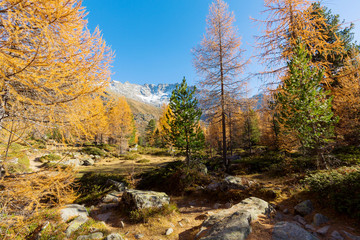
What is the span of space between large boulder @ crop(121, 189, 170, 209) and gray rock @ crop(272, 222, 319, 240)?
3.92 metres

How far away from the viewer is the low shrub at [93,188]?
7.65m

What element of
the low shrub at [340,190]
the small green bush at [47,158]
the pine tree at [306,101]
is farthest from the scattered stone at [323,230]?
the small green bush at [47,158]

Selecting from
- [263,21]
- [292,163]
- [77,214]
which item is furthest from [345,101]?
[77,214]

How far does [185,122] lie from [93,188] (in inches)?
271

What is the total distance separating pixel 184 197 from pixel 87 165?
1857cm

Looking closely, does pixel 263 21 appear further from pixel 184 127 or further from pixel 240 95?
pixel 184 127

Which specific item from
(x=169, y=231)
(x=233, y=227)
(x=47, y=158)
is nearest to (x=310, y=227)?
(x=233, y=227)

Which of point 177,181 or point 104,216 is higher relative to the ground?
point 177,181

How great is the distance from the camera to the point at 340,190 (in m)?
4.04

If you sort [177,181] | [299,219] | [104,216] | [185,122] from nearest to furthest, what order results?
[299,219]
[104,216]
[177,181]
[185,122]

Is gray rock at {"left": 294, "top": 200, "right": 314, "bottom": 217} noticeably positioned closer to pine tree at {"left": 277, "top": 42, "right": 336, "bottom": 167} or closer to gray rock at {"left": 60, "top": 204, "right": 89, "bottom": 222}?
pine tree at {"left": 277, "top": 42, "right": 336, "bottom": 167}

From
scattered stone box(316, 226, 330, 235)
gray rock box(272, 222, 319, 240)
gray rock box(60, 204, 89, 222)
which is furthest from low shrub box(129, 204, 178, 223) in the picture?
scattered stone box(316, 226, 330, 235)

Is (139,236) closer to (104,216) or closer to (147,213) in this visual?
(147,213)

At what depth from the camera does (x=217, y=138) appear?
87.4 ft
